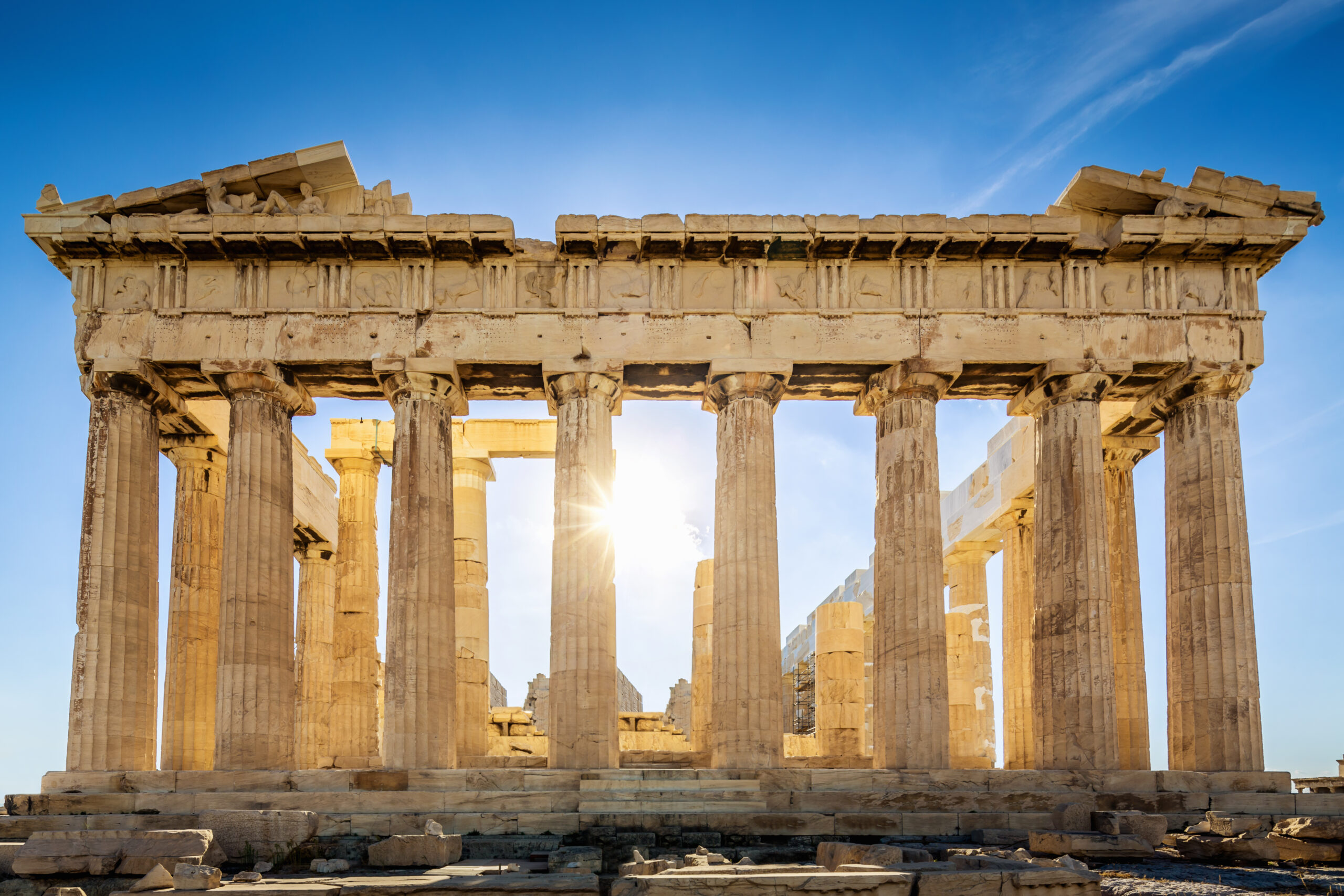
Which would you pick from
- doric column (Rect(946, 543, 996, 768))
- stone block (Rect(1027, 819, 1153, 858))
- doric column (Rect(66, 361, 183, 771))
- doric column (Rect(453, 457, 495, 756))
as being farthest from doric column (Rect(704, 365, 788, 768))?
doric column (Rect(946, 543, 996, 768))

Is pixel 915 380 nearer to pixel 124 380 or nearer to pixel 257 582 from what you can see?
pixel 257 582

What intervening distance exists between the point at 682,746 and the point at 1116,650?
11749mm

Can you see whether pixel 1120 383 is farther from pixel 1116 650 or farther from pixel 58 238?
pixel 58 238

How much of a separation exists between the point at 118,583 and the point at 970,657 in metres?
21.7

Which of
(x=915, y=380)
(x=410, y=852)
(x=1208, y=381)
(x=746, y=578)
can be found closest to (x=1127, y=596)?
(x=1208, y=381)

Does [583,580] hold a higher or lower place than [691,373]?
Result: lower

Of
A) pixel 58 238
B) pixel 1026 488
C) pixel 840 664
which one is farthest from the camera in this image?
pixel 840 664

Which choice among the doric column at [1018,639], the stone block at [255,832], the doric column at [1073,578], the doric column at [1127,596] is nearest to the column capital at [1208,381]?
the doric column at [1073,578]

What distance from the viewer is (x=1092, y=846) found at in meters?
15.9

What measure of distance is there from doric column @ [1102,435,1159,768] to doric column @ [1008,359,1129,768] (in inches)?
104

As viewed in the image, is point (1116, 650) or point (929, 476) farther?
point (1116, 650)

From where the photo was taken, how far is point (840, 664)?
103 ft

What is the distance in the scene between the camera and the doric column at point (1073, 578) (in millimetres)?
22078

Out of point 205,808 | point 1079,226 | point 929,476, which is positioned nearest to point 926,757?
point 929,476
